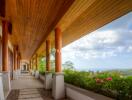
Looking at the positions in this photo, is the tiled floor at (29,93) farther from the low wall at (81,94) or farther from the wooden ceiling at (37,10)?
the wooden ceiling at (37,10)

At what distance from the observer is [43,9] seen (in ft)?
22.6

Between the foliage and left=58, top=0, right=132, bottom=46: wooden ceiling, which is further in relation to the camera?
left=58, top=0, right=132, bottom=46: wooden ceiling

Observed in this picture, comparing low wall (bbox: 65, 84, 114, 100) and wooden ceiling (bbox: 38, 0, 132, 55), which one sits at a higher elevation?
wooden ceiling (bbox: 38, 0, 132, 55)

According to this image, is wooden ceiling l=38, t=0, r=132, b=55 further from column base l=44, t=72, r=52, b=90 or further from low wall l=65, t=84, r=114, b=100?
column base l=44, t=72, r=52, b=90

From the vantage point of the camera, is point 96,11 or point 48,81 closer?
point 96,11

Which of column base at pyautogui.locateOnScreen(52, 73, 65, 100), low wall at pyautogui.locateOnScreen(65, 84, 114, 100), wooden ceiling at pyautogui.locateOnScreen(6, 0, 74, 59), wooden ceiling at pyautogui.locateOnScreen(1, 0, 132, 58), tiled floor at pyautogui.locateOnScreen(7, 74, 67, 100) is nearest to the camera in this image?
low wall at pyautogui.locateOnScreen(65, 84, 114, 100)

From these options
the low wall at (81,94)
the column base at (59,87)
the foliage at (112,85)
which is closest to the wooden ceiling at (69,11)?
the foliage at (112,85)

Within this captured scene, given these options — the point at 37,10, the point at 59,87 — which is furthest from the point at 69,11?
the point at 59,87

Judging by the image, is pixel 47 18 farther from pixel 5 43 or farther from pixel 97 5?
pixel 5 43

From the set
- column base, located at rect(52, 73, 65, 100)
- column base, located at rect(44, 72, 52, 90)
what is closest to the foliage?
column base, located at rect(52, 73, 65, 100)

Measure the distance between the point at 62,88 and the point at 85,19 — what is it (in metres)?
3.16

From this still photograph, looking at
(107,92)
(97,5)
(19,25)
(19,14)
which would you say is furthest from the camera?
(19,25)

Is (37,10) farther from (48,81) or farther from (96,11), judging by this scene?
(48,81)

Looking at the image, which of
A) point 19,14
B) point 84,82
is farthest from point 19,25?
point 84,82
